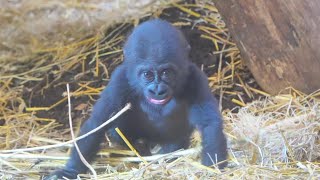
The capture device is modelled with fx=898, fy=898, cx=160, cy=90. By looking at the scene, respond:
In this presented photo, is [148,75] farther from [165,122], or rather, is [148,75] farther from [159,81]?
[165,122]

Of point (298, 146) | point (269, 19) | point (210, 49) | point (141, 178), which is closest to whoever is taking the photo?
point (141, 178)

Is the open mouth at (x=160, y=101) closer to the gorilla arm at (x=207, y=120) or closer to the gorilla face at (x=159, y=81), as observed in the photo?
the gorilla face at (x=159, y=81)

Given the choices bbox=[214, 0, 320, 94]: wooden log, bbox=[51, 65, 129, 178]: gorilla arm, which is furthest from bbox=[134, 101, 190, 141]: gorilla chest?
bbox=[214, 0, 320, 94]: wooden log

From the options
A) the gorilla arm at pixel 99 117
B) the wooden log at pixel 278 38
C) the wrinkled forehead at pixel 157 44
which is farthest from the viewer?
the wooden log at pixel 278 38

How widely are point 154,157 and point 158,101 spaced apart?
0.27 meters

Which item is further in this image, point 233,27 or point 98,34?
point 98,34

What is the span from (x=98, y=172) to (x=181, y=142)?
369 millimetres

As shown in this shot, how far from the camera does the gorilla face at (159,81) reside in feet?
10.8

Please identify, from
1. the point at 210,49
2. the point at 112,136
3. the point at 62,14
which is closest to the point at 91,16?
the point at 62,14

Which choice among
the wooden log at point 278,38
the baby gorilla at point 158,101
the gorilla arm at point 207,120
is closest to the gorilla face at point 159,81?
the baby gorilla at point 158,101

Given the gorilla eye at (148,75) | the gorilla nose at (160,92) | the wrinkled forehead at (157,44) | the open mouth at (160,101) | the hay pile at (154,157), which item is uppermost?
the wrinkled forehead at (157,44)

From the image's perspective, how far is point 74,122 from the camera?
14.3 feet

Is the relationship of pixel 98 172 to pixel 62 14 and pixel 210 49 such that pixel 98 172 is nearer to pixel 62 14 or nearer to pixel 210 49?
pixel 210 49

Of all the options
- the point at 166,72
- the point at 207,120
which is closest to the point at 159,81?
the point at 166,72
